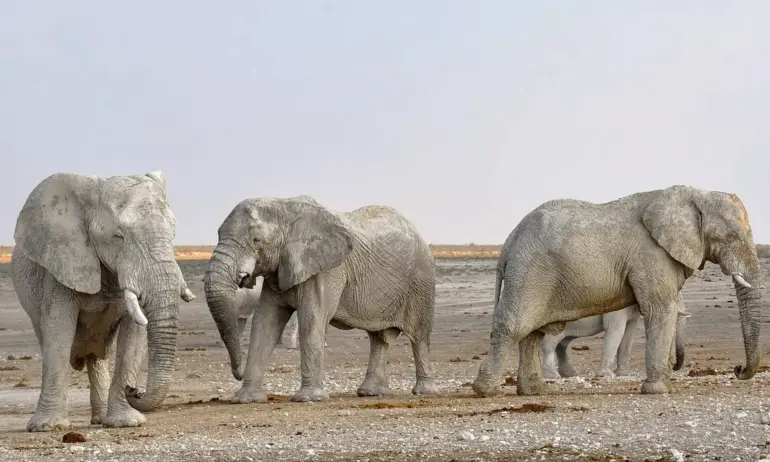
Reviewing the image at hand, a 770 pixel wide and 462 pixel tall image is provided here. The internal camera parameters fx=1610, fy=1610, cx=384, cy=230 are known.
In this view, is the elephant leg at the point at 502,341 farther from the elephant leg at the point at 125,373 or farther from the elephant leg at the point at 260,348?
the elephant leg at the point at 125,373

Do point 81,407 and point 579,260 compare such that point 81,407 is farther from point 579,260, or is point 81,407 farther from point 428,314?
point 579,260

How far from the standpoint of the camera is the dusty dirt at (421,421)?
1308cm

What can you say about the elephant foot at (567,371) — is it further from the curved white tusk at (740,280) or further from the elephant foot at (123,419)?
the elephant foot at (123,419)

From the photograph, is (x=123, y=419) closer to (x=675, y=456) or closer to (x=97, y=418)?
(x=97, y=418)

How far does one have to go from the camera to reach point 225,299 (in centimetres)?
1786

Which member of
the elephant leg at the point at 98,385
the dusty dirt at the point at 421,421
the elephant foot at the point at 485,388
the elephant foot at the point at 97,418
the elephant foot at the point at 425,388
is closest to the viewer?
the dusty dirt at the point at 421,421

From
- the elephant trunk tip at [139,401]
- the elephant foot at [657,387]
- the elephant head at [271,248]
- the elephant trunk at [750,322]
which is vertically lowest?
the elephant foot at [657,387]

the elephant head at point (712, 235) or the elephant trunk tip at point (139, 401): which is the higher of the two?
the elephant head at point (712, 235)

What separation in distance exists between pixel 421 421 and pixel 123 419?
290 cm

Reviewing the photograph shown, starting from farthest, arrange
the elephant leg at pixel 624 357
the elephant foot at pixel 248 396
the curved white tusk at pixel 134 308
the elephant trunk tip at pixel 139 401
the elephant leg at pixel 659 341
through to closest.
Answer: the elephant leg at pixel 624 357 < the elephant foot at pixel 248 396 < the elephant leg at pixel 659 341 < the elephant trunk tip at pixel 139 401 < the curved white tusk at pixel 134 308

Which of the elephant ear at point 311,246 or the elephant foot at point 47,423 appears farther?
the elephant ear at point 311,246

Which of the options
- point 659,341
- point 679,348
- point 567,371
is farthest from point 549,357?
point 659,341

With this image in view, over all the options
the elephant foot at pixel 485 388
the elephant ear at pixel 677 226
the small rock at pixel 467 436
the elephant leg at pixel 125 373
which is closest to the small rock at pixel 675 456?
the small rock at pixel 467 436

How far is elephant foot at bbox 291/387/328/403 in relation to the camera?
18438 millimetres
